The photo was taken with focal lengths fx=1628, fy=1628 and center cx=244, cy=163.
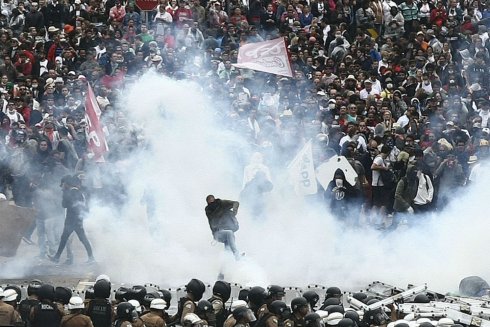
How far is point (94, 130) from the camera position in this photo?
78.6 ft

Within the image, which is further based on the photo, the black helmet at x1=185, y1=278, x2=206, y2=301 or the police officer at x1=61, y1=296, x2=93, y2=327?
the black helmet at x1=185, y1=278, x2=206, y2=301

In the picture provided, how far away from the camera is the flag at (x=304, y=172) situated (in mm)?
23609

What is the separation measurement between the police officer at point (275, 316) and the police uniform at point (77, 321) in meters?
1.67

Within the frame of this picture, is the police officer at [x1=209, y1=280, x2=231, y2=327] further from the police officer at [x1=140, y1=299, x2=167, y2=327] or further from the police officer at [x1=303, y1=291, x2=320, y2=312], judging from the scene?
the police officer at [x1=303, y1=291, x2=320, y2=312]

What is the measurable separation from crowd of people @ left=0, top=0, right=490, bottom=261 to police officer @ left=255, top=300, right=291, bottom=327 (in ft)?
22.7

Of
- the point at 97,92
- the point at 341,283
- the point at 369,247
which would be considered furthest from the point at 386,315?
the point at 97,92

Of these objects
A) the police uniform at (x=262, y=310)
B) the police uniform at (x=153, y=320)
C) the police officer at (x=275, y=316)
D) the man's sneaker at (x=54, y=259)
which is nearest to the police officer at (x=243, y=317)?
the police officer at (x=275, y=316)

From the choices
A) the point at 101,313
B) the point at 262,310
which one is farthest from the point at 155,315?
the point at 262,310

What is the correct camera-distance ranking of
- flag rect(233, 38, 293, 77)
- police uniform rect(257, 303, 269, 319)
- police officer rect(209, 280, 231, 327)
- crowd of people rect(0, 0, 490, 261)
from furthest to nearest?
flag rect(233, 38, 293, 77), crowd of people rect(0, 0, 490, 261), police officer rect(209, 280, 231, 327), police uniform rect(257, 303, 269, 319)

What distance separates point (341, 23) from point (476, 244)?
8.27m

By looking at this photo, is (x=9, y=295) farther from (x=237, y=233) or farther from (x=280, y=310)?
(x=237, y=233)

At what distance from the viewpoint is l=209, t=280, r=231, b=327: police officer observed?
55.3 ft

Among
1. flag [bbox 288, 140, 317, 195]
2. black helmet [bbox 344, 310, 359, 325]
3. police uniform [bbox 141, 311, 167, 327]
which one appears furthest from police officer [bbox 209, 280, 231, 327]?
flag [bbox 288, 140, 317, 195]

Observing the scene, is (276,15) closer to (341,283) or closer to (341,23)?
(341,23)
